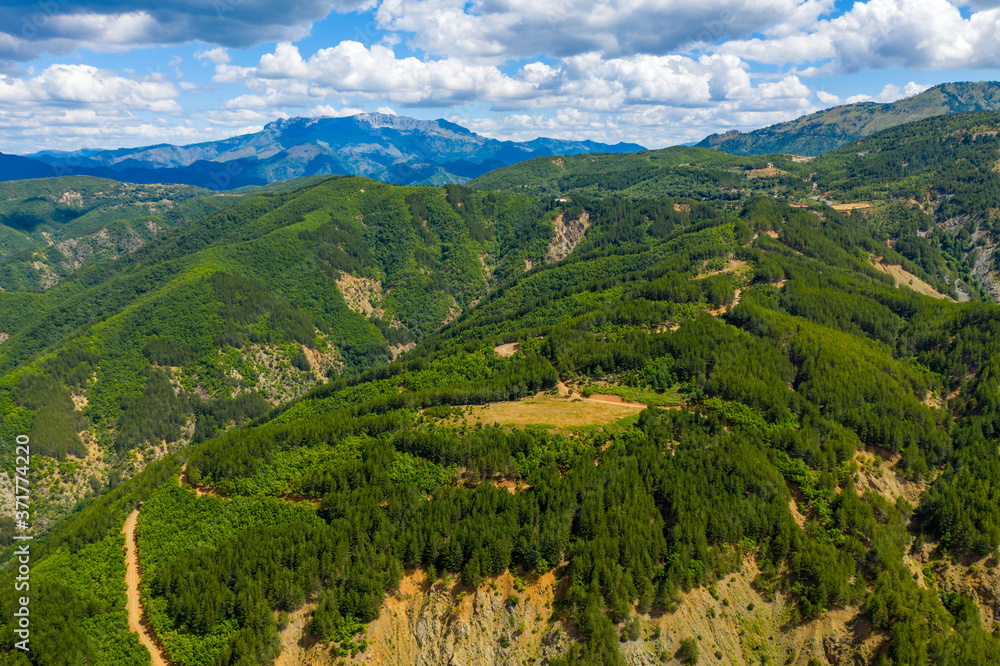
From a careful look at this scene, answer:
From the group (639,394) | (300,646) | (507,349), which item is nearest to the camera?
(300,646)

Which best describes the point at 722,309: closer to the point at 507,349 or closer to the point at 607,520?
the point at 507,349

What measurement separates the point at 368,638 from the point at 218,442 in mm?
67701

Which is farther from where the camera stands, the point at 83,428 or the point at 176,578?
the point at 83,428

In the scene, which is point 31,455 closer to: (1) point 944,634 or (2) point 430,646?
(2) point 430,646

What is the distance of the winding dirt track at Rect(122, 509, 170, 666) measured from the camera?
→ 7975 centimetres

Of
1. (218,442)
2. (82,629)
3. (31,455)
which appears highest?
(218,442)

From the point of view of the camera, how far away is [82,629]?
79312 mm

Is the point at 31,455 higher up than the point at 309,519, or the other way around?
the point at 309,519

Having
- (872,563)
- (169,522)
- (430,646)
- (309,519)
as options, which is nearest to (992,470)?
(872,563)

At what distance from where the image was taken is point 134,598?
88.2 meters

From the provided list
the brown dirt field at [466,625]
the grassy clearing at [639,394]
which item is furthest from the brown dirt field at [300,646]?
the grassy clearing at [639,394]

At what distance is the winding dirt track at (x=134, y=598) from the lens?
79750mm

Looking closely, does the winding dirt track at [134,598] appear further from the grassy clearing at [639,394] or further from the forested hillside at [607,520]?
the grassy clearing at [639,394]

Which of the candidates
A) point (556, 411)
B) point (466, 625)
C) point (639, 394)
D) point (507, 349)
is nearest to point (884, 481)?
point (639, 394)
